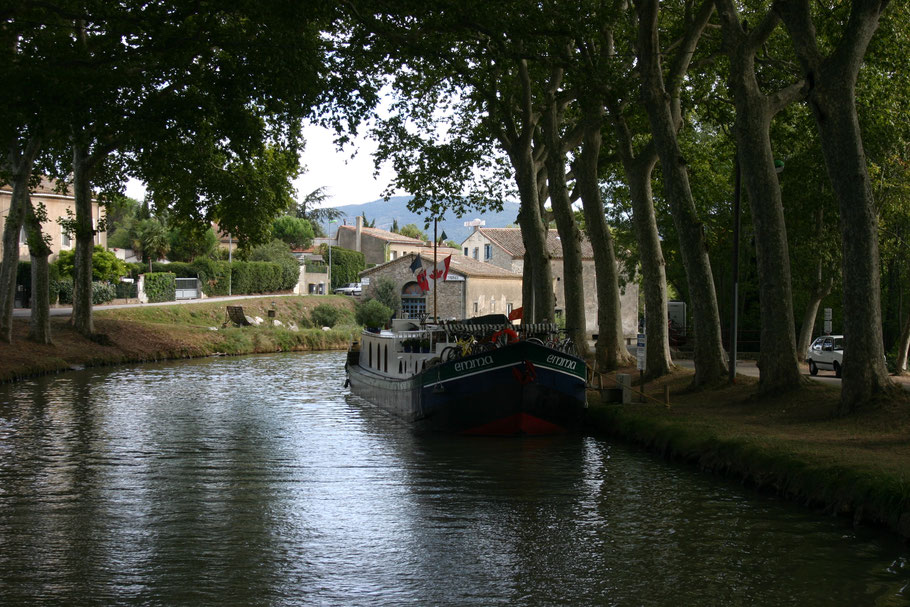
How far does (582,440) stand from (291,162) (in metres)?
16.9

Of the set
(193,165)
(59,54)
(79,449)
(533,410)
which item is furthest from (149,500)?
(193,165)

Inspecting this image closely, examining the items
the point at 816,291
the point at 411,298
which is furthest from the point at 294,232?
the point at 816,291

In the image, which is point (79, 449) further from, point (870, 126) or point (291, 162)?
point (870, 126)

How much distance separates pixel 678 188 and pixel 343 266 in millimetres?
68722

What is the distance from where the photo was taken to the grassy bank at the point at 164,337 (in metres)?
32.5

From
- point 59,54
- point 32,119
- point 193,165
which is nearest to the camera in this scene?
point 32,119

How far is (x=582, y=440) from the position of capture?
19078mm

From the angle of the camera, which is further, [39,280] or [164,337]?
[164,337]

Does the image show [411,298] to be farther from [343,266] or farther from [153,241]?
[343,266]

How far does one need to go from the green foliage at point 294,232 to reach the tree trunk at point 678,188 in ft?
283

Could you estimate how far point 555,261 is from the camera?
64438mm

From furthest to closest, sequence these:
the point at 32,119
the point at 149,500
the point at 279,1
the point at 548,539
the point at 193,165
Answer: the point at 193,165 → the point at 32,119 → the point at 279,1 → the point at 149,500 → the point at 548,539

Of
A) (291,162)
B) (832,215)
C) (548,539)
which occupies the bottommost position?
(548,539)

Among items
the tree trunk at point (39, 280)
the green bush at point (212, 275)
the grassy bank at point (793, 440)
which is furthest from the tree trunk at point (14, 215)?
the green bush at point (212, 275)
